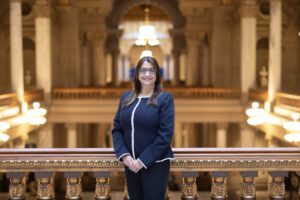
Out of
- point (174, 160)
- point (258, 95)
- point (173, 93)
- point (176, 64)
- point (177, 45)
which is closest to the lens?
point (174, 160)

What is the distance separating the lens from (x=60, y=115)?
2058cm

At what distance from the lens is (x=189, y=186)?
168 inches

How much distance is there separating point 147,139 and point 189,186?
2.13 feet

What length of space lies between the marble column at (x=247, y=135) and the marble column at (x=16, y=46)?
8081 mm

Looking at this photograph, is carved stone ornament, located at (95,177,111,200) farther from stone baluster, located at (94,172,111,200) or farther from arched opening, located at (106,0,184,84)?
arched opening, located at (106,0,184,84)

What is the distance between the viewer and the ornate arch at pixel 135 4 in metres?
28.7

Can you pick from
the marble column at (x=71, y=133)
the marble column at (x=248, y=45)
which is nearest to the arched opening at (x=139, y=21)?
the marble column at (x=248, y=45)

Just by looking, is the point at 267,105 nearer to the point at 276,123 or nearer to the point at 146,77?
the point at 276,123

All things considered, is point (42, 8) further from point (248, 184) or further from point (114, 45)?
point (248, 184)

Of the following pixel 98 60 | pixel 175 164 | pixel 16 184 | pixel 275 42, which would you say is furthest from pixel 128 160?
pixel 98 60

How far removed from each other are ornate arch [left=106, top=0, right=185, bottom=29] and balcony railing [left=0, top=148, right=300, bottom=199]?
24.6m

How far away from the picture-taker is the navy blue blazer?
3830mm

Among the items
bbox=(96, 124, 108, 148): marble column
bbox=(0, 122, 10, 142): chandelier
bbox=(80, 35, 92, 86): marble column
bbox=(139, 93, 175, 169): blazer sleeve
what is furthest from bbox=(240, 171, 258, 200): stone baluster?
bbox=(80, 35, 92, 86): marble column

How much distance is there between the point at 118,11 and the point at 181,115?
1023 centimetres
